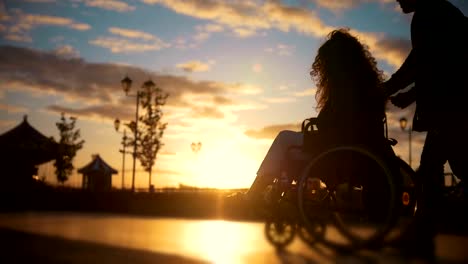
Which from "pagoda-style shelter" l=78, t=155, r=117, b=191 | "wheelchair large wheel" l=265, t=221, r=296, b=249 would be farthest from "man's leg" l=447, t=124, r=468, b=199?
"pagoda-style shelter" l=78, t=155, r=117, b=191

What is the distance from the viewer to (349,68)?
4.75 metres

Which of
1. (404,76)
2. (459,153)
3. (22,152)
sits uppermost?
(22,152)

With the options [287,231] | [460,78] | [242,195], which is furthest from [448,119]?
[287,231]

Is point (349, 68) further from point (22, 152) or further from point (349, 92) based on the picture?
point (22, 152)

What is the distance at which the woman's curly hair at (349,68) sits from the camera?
4.72 meters

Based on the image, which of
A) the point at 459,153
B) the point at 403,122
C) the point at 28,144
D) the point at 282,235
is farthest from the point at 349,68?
the point at 28,144

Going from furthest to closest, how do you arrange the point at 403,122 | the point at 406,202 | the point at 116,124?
the point at 116,124
the point at 403,122
the point at 406,202

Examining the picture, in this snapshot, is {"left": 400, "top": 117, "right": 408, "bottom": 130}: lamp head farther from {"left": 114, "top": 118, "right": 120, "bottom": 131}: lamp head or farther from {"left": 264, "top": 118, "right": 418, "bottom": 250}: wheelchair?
{"left": 264, "top": 118, "right": 418, "bottom": 250}: wheelchair

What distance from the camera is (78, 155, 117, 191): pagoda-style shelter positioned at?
190ft

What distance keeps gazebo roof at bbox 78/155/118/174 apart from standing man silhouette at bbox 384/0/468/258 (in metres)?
55.3

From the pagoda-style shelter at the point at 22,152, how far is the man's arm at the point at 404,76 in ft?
116

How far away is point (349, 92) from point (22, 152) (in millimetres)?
35941

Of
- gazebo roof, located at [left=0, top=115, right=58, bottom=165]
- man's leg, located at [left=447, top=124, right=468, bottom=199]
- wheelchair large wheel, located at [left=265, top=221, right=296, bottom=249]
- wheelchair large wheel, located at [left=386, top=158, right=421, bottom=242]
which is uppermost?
gazebo roof, located at [left=0, top=115, right=58, bottom=165]

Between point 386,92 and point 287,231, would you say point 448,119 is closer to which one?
point 386,92
